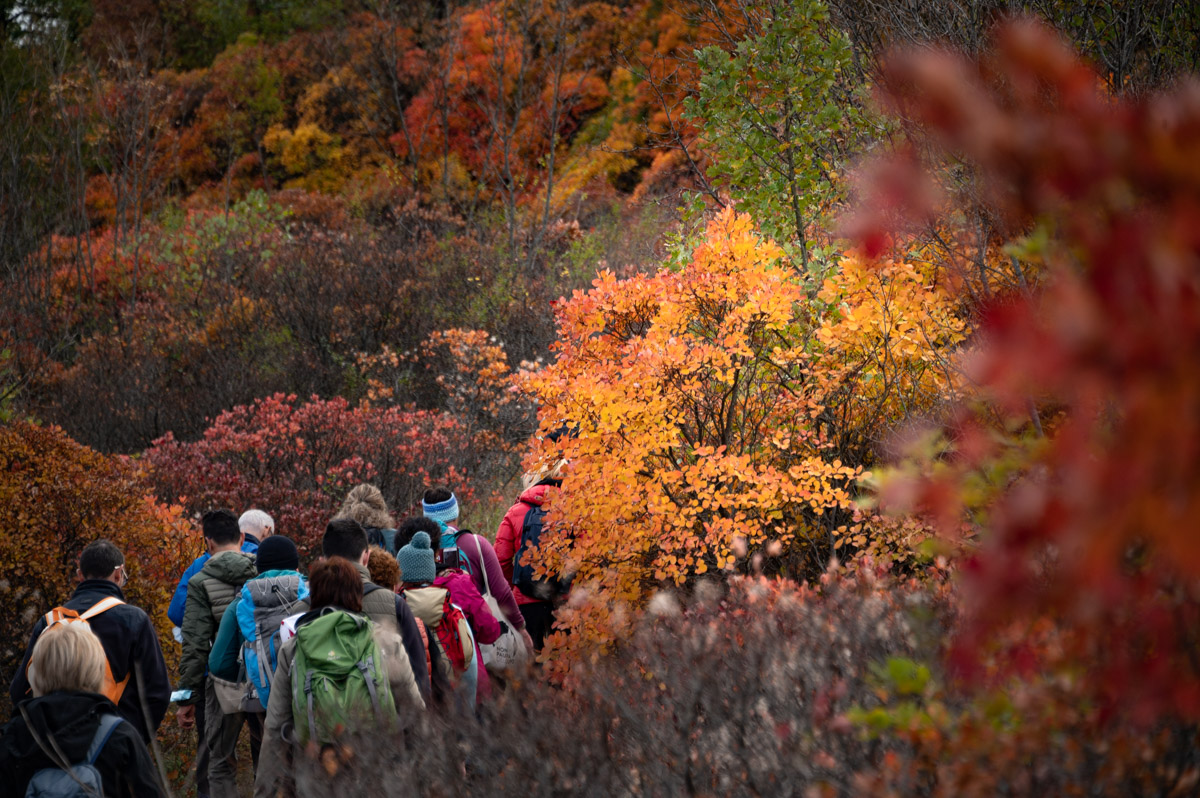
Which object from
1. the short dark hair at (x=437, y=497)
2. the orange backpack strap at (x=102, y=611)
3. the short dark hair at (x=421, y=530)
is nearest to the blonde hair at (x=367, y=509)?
the short dark hair at (x=437, y=497)

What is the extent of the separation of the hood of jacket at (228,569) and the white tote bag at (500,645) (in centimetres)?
116

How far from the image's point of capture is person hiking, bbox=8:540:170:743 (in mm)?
3957

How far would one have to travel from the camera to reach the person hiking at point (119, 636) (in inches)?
156

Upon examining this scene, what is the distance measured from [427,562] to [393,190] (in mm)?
16291

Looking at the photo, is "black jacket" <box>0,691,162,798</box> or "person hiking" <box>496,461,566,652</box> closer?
"black jacket" <box>0,691,162,798</box>

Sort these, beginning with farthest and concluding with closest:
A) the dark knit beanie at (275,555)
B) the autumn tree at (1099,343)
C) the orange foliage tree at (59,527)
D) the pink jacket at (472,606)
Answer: the orange foliage tree at (59,527)
the pink jacket at (472,606)
the dark knit beanie at (275,555)
the autumn tree at (1099,343)

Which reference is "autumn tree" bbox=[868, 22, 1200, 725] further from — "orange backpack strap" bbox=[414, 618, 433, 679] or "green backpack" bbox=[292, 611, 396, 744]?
"orange backpack strap" bbox=[414, 618, 433, 679]

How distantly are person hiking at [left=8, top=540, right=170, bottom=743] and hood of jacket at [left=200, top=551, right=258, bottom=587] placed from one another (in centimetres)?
48

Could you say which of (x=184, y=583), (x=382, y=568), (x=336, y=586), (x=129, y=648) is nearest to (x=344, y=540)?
(x=382, y=568)

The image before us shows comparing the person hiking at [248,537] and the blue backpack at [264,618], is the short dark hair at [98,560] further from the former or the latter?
the person hiking at [248,537]

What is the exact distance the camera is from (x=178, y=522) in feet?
21.5

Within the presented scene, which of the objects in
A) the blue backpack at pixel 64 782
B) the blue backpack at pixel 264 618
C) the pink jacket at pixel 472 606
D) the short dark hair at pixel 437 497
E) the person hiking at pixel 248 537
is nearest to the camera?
the blue backpack at pixel 64 782

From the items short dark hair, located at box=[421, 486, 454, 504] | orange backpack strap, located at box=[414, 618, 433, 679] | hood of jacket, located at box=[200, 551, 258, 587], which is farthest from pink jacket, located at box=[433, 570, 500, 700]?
hood of jacket, located at box=[200, 551, 258, 587]

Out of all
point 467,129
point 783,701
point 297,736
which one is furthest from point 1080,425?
point 467,129
